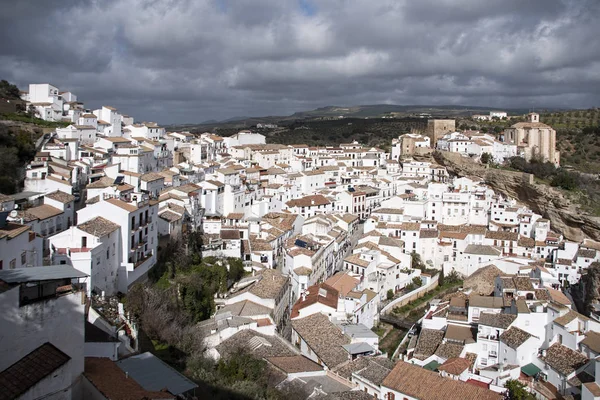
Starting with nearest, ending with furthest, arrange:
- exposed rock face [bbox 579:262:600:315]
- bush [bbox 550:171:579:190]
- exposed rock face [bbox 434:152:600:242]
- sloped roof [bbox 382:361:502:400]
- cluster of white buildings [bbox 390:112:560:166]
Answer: sloped roof [bbox 382:361:502:400]
exposed rock face [bbox 579:262:600:315]
exposed rock face [bbox 434:152:600:242]
bush [bbox 550:171:579:190]
cluster of white buildings [bbox 390:112:560:166]

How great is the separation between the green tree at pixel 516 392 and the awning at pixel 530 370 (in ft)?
3.65

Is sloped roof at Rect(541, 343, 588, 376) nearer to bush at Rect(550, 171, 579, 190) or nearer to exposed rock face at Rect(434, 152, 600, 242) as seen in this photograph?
exposed rock face at Rect(434, 152, 600, 242)

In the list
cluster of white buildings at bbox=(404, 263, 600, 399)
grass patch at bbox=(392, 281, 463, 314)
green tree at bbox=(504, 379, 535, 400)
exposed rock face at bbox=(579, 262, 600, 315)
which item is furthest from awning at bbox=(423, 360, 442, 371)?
exposed rock face at bbox=(579, 262, 600, 315)

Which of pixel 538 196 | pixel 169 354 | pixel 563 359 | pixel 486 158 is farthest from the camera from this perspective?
pixel 486 158

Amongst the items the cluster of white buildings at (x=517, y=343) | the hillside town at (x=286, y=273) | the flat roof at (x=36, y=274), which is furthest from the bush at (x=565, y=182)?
the flat roof at (x=36, y=274)

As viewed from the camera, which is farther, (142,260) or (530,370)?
(142,260)

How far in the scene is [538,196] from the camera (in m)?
37.8

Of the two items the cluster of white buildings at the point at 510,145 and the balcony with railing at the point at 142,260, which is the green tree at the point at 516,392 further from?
the cluster of white buildings at the point at 510,145

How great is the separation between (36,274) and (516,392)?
15.2 m

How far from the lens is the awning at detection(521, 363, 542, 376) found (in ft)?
61.8

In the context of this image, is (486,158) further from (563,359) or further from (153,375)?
(153,375)

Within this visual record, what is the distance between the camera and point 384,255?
95.5 feet

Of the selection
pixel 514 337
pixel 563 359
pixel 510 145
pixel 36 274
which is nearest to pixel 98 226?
pixel 36 274

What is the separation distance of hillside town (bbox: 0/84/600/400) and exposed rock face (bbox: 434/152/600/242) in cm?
75
